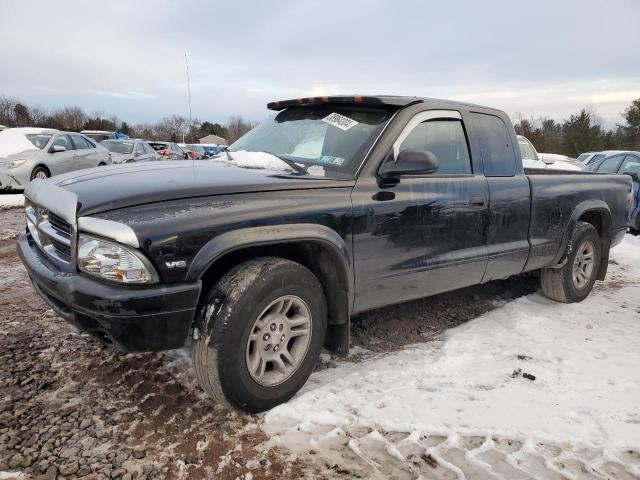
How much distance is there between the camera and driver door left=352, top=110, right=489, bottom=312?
305 cm

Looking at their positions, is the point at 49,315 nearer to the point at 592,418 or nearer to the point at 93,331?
the point at 93,331

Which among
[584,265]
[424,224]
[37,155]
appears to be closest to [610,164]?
[584,265]

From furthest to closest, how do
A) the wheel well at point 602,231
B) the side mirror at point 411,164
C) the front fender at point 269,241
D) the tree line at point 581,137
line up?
the tree line at point 581,137 < the wheel well at point 602,231 < the side mirror at point 411,164 < the front fender at point 269,241

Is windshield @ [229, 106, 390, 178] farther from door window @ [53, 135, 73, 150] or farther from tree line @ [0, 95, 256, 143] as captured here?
tree line @ [0, 95, 256, 143]

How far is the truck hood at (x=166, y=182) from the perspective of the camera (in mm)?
2381

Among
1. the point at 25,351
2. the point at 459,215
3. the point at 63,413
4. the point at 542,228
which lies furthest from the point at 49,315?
the point at 542,228

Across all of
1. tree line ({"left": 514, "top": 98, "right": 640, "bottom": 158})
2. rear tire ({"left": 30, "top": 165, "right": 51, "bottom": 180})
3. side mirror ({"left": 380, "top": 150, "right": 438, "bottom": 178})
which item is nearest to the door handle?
side mirror ({"left": 380, "top": 150, "right": 438, "bottom": 178})

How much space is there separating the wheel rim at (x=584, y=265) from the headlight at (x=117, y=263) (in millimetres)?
4300

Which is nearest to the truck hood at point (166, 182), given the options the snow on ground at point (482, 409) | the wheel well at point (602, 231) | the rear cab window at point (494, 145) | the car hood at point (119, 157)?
the snow on ground at point (482, 409)

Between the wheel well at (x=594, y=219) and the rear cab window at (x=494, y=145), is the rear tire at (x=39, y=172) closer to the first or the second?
the rear cab window at (x=494, y=145)

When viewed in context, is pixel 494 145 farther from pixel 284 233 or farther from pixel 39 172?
pixel 39 172

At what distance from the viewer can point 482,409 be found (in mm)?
2834

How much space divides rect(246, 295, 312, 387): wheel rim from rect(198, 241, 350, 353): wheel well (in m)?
0.26

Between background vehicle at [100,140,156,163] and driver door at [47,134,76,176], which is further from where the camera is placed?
background vehicle at [100,140,156,163]
